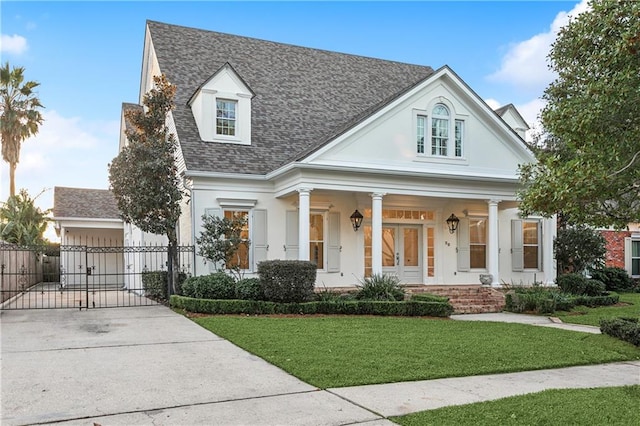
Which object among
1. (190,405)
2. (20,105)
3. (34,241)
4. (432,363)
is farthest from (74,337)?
(20,105)

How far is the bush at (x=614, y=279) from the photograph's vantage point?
2248 centimetres

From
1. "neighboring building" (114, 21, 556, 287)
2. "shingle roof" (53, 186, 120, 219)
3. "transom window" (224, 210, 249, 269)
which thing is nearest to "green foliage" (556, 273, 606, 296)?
"neighboring building" (114, 21, 556, 287)

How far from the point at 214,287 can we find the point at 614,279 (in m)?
17.7

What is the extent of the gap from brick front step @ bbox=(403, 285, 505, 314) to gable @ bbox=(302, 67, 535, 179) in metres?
3.58

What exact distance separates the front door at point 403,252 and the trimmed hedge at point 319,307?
173 inches

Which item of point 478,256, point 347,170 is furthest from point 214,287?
point 478,256

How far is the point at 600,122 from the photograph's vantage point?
8117 millimetres

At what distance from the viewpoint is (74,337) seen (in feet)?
31.9

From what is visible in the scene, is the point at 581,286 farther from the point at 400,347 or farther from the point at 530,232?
the point at 400,347

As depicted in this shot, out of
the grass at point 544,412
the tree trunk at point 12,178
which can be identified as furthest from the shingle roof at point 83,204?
the grass at point 544,412

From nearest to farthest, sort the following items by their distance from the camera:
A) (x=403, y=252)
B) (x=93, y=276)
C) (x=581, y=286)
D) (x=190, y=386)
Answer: (x=190, y=386) → (x=581, y=286) → (x=403, y=252) → (x=93, y=276)

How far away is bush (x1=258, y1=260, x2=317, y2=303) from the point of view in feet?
42.5

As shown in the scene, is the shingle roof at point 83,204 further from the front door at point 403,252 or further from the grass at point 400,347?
the grass at point 400,347

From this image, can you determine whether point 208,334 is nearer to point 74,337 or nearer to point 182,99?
point 74,337
